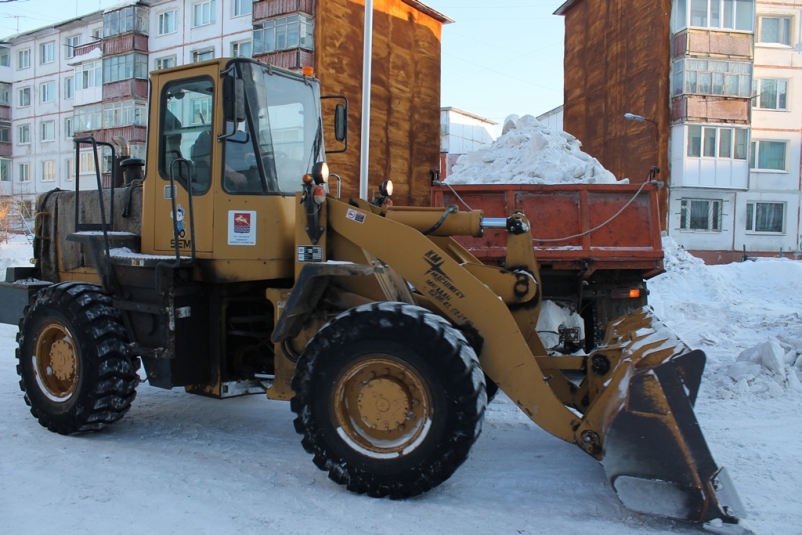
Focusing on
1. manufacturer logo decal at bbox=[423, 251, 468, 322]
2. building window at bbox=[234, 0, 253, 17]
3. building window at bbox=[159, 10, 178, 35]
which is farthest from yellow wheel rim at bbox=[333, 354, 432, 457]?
building window at bbox=[159, 10, 178, 35]

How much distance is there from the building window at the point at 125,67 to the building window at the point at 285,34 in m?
11.3

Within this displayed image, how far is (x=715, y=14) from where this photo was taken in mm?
28281

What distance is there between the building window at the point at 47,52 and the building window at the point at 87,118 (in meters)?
9.46

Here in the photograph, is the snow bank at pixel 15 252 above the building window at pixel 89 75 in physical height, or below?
below

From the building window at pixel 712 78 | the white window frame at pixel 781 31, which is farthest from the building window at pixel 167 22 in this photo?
the white window frame at pixel 781 31

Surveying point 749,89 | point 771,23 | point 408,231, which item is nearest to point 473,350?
point 408,231

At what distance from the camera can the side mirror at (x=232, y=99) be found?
4645 millimetres

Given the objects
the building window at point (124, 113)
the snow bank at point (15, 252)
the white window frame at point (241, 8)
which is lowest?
the snow bank at point (15, 252)

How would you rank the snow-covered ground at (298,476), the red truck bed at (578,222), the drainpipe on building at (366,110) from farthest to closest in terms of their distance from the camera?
the drainpipe on building at (366,110), the red truck bed at (578,222), the snow-covered ground at (298,476)

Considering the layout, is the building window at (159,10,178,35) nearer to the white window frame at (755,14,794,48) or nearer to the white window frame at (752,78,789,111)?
the white window frame at (755,14,794,48)

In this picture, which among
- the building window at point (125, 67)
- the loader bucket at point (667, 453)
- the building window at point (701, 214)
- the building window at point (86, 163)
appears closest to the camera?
the loader bucket at point (667, 453)

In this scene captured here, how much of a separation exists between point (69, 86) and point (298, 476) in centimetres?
4660

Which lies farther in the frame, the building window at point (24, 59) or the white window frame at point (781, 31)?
the building window at point (24, 59)

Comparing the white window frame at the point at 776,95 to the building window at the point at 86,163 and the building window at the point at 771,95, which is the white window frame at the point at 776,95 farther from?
the building window at the point at 86,163
